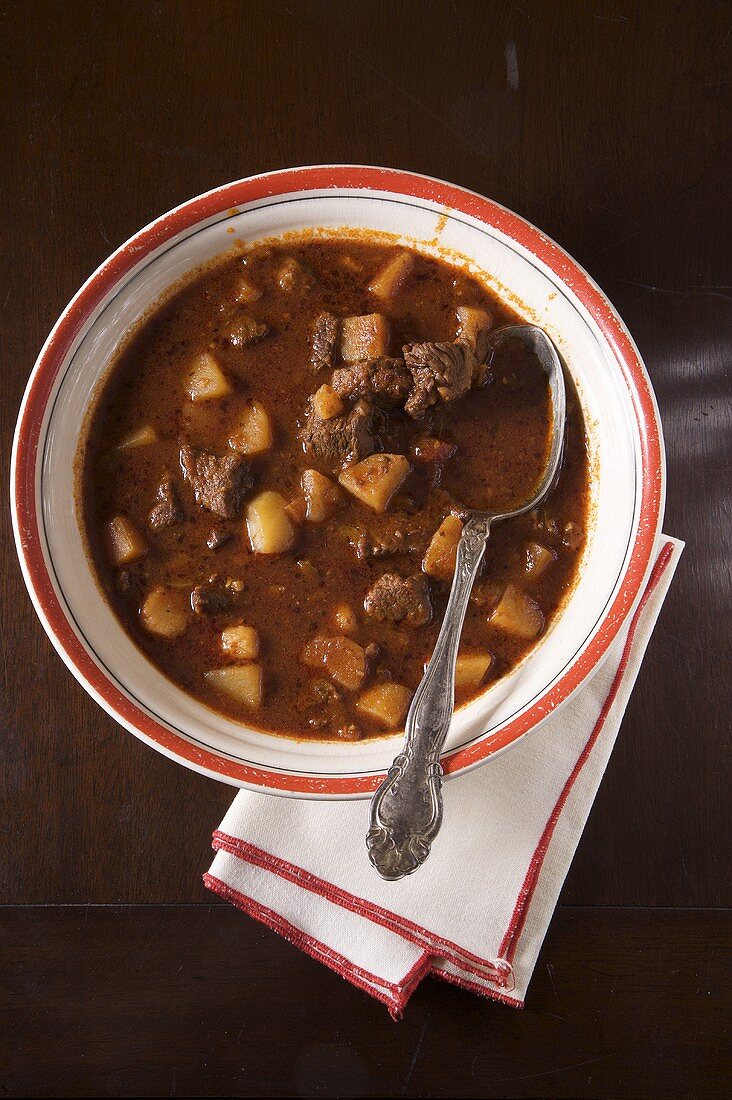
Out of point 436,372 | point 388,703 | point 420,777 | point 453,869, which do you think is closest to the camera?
point 420,777

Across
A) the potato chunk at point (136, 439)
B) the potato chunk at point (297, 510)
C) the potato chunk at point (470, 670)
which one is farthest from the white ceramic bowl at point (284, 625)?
the potato chunk at point (297, 510)

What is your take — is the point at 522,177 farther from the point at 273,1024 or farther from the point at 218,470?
the point at 273,1024

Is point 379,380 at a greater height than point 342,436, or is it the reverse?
point 379,380

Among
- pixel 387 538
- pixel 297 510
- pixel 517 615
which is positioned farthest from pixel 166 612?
pixel 517 615

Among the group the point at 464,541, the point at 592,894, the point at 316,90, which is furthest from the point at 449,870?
the point at 316,90

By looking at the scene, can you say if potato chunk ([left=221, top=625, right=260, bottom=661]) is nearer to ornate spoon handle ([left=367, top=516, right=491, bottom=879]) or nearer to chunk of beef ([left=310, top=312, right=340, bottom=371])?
ornate spoon handle ([left=367, top=516, right=491, bottom=879])

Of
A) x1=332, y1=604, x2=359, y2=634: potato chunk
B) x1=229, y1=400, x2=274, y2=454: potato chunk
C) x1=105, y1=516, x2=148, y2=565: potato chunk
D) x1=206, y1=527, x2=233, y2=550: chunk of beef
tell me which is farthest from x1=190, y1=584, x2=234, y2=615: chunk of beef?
x1=229, y1=400, x2=274, y2=454: potato chunk

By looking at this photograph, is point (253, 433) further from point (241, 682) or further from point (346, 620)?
point (241, 682)
